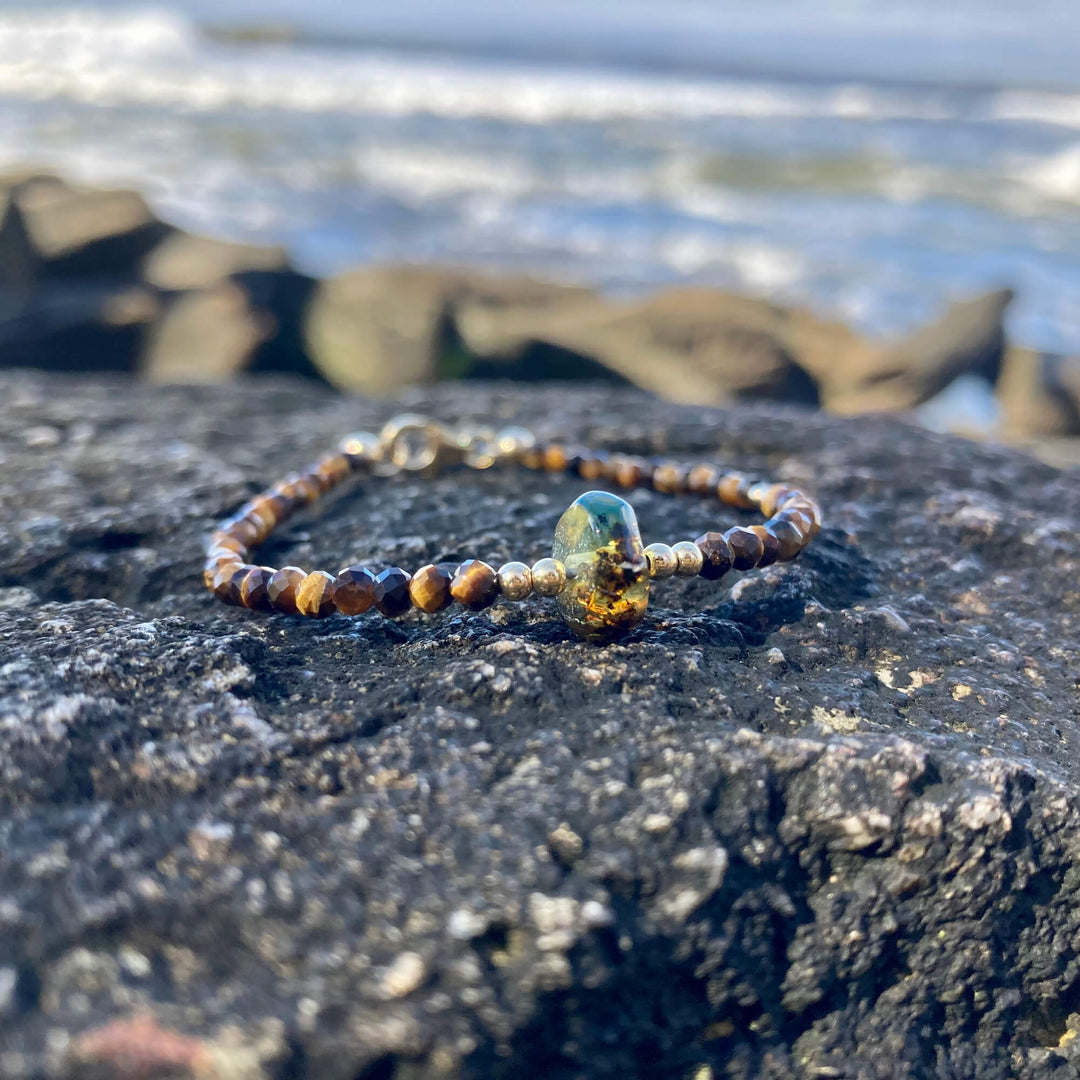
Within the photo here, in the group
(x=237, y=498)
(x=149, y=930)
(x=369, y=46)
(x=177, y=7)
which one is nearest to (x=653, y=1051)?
(x=149, y=930)

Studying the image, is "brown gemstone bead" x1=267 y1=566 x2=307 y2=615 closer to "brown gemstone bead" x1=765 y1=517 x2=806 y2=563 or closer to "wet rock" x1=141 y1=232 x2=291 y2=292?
"brown gemstone bead" x1=765 y1=517 x2=806 y2=563

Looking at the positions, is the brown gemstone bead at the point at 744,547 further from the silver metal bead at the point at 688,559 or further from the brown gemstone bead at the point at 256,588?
the brown gemstone bead at the point at 256,588

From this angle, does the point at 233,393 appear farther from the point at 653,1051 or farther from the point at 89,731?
the point at 653,1051

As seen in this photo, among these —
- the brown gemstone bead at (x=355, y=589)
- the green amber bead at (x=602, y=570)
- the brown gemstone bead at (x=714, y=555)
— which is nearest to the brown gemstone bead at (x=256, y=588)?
the brown gemstone bead at (x=355, y=589)

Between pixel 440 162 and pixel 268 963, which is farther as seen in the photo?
pixel 440 162

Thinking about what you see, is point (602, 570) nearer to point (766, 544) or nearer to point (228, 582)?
point (766, 544)

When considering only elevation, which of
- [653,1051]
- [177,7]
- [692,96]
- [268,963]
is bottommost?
[653,1051]

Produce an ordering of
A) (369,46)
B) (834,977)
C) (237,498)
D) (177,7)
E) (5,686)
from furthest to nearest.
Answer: (177,7) < (369,46) < (237,498) < (5,686) < (834,977)
